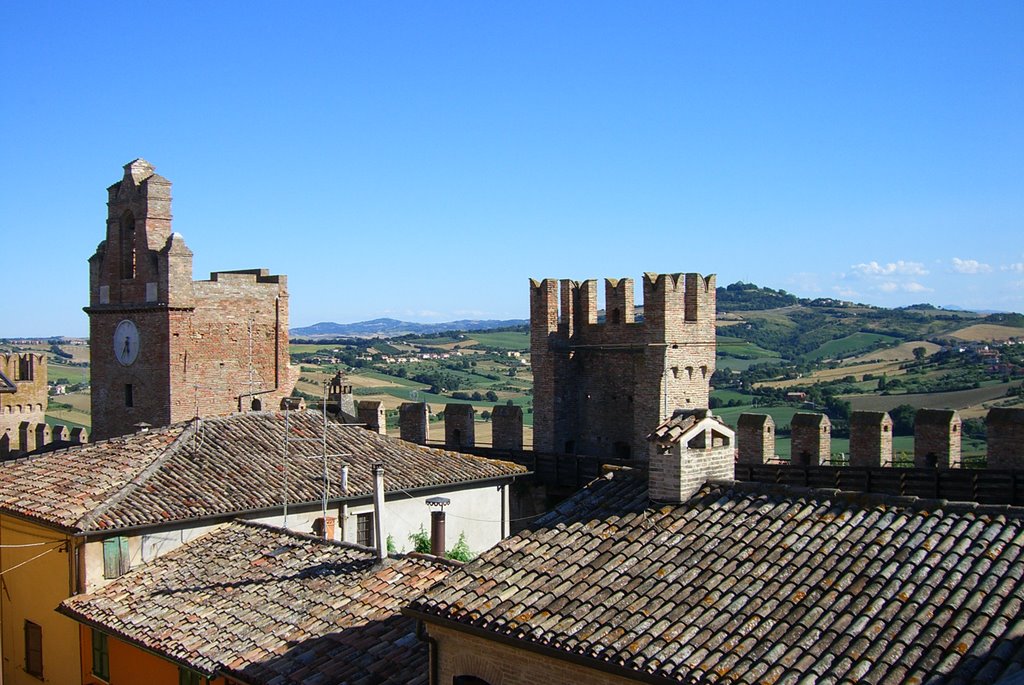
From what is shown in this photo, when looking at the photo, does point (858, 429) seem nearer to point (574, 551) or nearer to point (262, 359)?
point (574, 551)

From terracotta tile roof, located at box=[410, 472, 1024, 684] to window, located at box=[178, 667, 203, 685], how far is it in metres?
4.29

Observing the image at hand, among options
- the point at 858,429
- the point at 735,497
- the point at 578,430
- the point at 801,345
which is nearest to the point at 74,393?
the point at 801,345

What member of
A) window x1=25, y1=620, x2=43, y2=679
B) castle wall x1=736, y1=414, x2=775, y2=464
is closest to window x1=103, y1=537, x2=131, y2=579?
window x1=25, y1=620, x2=43, y2=679

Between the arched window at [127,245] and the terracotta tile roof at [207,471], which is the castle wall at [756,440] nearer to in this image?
the terracotta tile roof at [207,471]

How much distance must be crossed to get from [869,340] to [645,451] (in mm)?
75607

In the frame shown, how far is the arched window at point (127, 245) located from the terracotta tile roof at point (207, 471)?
6340 mm

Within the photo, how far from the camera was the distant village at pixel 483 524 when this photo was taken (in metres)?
8.17

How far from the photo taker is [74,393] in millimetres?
82812

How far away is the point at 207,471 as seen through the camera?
17.3 meters

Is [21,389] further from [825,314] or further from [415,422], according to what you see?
[825,314]

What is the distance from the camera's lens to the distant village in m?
8.17

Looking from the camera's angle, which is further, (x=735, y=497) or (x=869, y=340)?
(x=869, y=340)

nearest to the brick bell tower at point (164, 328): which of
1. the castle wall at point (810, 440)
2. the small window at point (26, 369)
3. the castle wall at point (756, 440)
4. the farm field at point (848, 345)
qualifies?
the castle wall at point (756, 440)

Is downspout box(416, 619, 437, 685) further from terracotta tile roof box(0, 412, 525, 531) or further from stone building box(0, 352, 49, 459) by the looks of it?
stone building box(0, 352, 49, 459)
